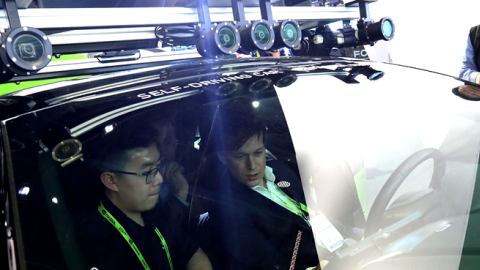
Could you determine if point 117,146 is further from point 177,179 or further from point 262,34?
point 262,34

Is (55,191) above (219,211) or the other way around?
above

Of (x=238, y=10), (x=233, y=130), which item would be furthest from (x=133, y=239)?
(x=238, y=10)

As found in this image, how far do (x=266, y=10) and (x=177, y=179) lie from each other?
1142 mm

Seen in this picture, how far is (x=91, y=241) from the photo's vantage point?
2.62ft

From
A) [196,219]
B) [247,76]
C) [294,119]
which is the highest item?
[247,76]

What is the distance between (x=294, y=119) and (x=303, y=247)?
14.3 inches

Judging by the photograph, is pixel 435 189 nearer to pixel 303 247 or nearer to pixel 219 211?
pixel 303 247

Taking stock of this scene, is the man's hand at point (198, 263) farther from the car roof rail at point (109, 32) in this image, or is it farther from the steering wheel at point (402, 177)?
the car roof rail at point (109, 32)

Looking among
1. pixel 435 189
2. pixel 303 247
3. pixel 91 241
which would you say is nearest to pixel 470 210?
pixel 435 189

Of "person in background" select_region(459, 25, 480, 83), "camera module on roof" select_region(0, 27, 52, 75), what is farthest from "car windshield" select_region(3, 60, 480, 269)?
"person in background" select_region(459, 25, 480, 83)

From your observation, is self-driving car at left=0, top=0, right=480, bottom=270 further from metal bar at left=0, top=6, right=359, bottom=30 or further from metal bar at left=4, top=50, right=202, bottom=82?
metal bar at left=4, top=50, right=202, bottom=82

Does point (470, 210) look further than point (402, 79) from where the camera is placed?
No

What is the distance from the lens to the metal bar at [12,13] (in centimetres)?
134

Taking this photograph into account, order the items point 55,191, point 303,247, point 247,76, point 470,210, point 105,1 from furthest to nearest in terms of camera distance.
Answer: point 105,1 < point 247,76 < point 470,210 < point 303,247 < point 55,191
